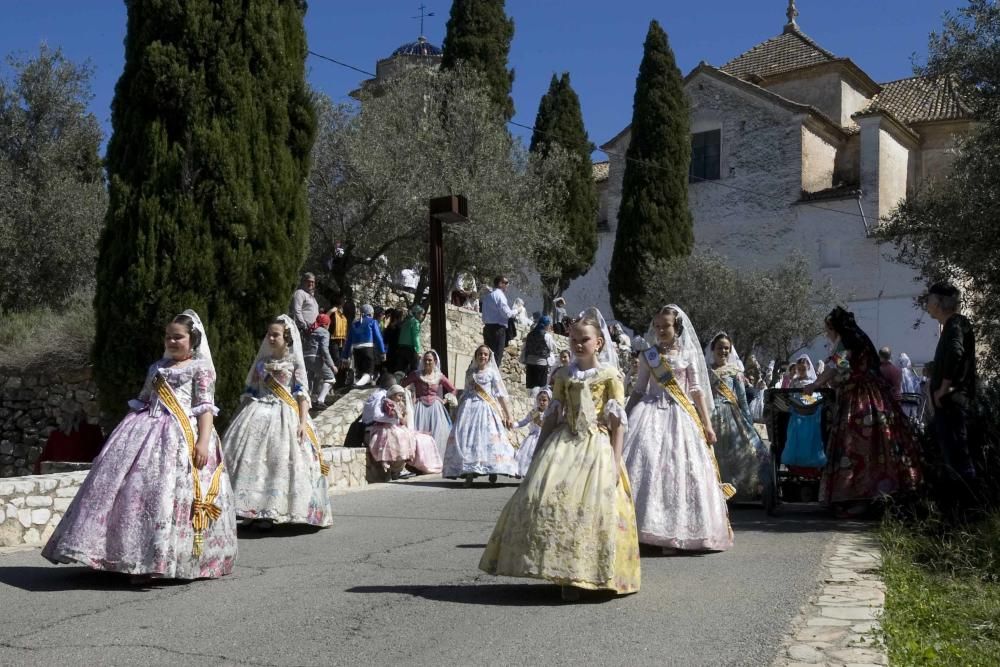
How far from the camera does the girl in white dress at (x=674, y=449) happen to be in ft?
28.5

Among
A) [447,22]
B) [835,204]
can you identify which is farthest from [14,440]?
[835,204]

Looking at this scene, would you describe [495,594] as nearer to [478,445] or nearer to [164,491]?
[164,491]

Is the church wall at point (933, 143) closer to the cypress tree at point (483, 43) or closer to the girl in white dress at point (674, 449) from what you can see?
the cypress tree at point (483, 43)

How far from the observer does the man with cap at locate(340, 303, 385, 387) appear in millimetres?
21516

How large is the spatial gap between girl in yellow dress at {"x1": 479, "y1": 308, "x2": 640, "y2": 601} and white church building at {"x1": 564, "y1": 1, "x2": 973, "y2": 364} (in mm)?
32539

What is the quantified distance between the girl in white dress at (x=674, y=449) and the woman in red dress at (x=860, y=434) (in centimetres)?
193

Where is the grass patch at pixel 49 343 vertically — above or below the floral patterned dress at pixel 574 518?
above

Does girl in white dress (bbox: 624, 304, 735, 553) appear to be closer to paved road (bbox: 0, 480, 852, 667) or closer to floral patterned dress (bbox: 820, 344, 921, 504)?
paved road (bbox: 0, 480, 852, 667)

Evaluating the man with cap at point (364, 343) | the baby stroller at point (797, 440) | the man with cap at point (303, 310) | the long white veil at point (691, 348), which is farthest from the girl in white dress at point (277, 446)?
the man with cap at point (364, 343)

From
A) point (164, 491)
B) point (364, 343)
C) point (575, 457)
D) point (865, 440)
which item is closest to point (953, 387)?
point (865, 440)

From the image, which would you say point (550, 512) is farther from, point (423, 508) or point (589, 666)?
point (423, 508)

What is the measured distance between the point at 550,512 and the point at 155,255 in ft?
33.2

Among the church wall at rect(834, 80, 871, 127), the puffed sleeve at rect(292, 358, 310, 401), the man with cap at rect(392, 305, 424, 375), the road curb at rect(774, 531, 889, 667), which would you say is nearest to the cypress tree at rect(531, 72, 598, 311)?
the church wall at rect(834, 80, 871, 127)

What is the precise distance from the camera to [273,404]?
33.8 ft
